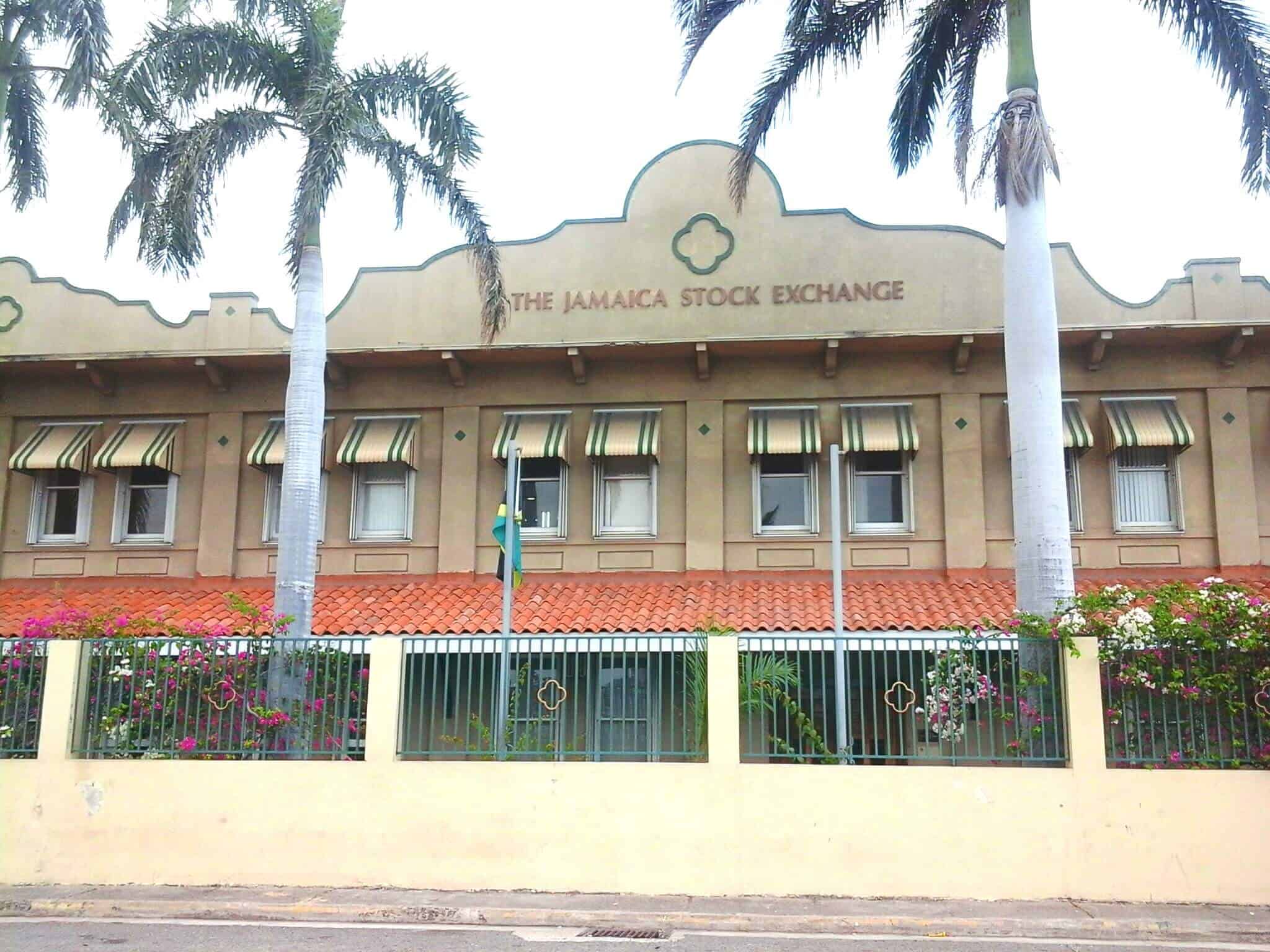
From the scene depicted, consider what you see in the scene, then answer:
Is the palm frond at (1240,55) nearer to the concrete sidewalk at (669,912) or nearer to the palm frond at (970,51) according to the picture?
the palm frond at (970,51)

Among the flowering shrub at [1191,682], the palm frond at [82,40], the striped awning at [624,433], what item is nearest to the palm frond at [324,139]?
the palm frond at [82,40]

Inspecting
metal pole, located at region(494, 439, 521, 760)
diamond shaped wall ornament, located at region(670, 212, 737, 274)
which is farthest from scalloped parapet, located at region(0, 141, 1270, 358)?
metal pole, located at region(494, 439, 521, 760)

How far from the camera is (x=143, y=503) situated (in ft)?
59.0

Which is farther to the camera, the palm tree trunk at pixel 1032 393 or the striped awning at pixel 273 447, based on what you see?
the striped awning at pixel 273 447

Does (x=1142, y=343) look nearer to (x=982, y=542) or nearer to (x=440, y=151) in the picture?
(x=982, y=542)

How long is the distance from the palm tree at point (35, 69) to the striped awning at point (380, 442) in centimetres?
563

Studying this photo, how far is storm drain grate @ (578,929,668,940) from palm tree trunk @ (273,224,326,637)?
17.4 feet

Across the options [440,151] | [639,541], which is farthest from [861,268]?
[440,151]

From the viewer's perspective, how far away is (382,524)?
57.2ft

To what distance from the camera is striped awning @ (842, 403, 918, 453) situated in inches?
635

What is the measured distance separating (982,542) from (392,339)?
354 inches

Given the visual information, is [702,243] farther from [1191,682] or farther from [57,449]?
[57,449]

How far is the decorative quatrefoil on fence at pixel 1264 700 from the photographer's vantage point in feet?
32.5

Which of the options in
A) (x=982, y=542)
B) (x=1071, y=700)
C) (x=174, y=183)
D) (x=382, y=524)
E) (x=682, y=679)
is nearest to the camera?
(x=1071, y=700)
